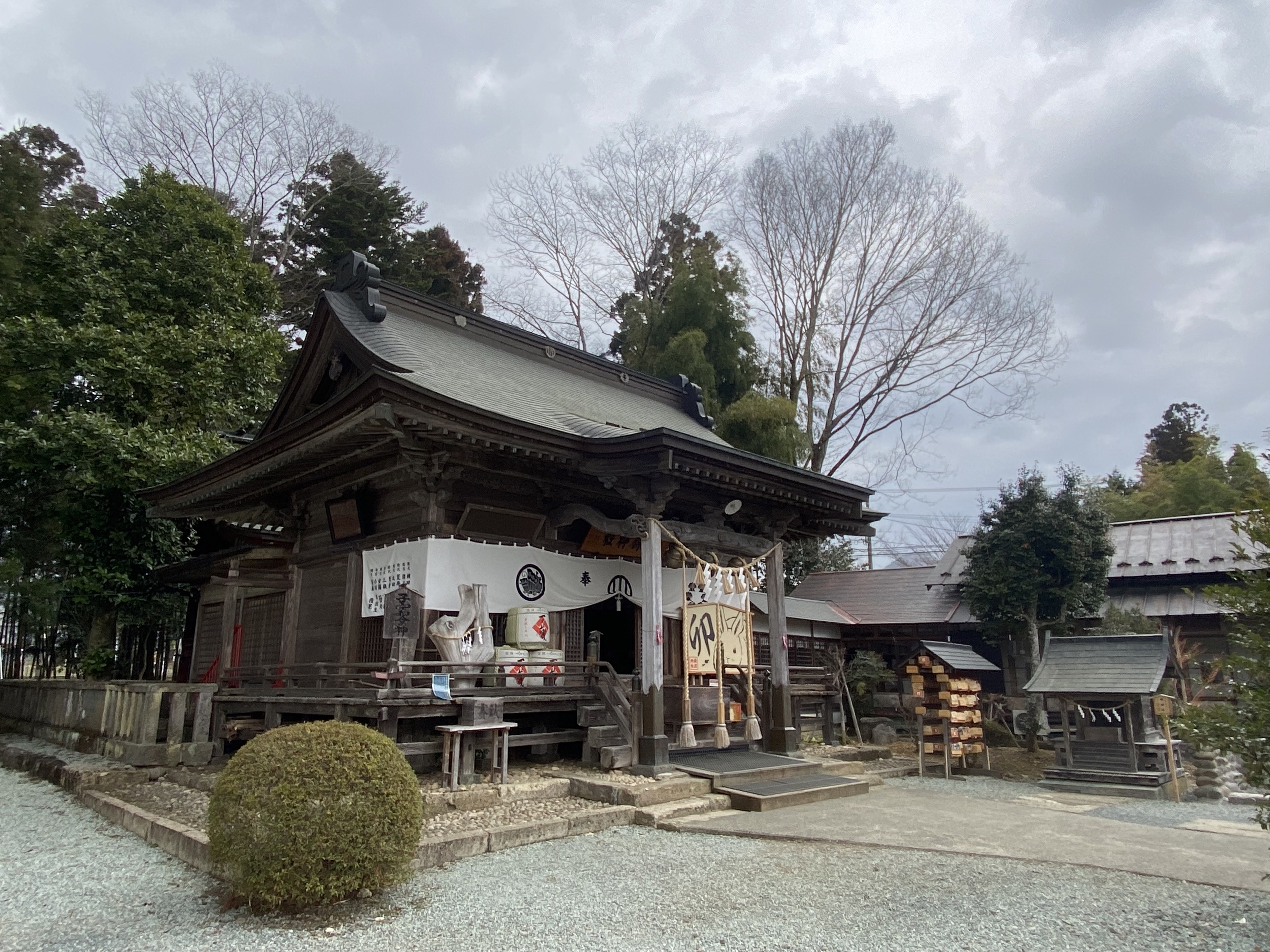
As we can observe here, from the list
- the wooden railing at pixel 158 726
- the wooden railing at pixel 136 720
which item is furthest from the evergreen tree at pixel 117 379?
the wooden railing at pixel 158 726

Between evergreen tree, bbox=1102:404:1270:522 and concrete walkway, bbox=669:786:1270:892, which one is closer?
concrete walkway, bbox=669:786:1270:892

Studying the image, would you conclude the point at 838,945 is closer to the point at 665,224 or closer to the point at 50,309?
the point at 50,309

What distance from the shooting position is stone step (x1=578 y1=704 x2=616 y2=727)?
9.02 metres

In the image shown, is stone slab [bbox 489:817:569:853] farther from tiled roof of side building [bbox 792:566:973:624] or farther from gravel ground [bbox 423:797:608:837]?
tiled roof of side building [bbox 792:566:973:624]

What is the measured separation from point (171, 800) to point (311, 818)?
4.63 metres

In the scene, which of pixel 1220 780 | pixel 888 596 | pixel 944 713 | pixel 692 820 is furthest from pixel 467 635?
pixel 888 596

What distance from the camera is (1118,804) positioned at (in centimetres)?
1033

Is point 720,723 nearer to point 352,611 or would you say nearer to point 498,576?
point 498,576

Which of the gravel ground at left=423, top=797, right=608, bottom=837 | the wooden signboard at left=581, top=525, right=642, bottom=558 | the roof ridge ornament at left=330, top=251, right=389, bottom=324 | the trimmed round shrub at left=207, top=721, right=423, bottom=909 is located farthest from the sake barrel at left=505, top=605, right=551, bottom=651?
the roof ridge ornament at left=330, top=251, right=389, bottom=324

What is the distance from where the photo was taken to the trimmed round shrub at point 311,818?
446 centimetres

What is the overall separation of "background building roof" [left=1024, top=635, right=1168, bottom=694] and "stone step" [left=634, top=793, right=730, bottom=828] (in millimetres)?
5901

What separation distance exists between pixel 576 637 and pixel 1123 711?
7.89 meters

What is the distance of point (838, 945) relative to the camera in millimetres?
4320

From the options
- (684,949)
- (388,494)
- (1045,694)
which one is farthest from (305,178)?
(684,949)
